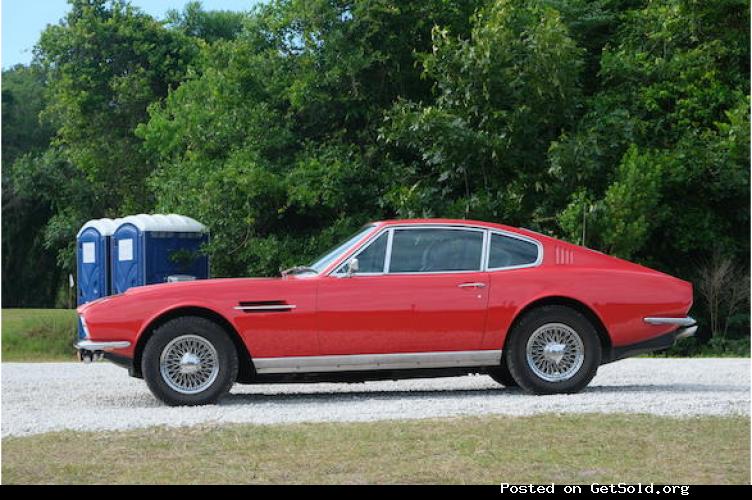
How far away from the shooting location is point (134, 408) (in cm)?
995

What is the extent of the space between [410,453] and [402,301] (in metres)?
2.96

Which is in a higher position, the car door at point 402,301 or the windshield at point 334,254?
A: the windshield at point 334,254

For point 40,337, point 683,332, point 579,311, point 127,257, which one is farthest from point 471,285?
point 40,337

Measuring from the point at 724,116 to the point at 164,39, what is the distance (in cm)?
1806

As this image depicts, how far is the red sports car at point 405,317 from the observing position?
986cm

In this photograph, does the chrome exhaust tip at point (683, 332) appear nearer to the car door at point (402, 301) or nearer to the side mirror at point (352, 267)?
the car door at point (402, 301)

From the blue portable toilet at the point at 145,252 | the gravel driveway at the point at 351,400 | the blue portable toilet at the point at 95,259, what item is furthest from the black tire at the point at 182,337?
the blue portable toilet at the point at 95,259

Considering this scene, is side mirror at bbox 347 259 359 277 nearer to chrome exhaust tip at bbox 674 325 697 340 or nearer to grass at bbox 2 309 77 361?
chrome exhaust tip at bbox 674 325 697 340

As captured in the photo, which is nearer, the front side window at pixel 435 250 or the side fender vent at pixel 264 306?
the side fender vent at pixel 264 306

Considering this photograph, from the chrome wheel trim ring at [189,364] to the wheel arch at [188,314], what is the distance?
0.21 meters

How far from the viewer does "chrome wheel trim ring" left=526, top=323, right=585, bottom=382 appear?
1026cm

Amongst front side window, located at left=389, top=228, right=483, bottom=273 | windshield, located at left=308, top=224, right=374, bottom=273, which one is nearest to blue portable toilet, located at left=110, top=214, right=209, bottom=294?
windshield, located at left=308, top=224, right=374, bottom=273

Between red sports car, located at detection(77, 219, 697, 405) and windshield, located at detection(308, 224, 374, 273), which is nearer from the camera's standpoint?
red sports car, located at detection(77, 219, 697, 405)

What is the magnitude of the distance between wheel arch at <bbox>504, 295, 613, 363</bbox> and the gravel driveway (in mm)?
431
